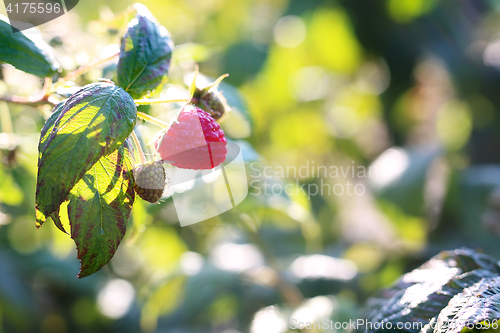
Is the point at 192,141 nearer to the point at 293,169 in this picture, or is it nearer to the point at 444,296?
the point at 444,296

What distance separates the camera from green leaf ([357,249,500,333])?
0.44 m

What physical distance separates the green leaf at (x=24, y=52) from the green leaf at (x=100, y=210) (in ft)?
0.67

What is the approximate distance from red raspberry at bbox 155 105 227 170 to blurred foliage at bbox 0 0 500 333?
0.15 metres

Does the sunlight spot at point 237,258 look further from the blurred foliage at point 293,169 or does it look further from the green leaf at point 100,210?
the green leaf at point 100,210

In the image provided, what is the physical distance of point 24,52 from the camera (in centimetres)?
47

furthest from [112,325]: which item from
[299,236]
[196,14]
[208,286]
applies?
[196,14]

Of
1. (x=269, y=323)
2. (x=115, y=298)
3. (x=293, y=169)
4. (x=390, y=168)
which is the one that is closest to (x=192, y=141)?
(x=269, y=323)

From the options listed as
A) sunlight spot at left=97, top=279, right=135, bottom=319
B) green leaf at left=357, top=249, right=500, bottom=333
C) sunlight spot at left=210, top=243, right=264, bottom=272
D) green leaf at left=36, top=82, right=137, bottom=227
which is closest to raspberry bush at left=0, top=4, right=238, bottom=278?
green leaf at left=36, top=82, right=137, bottom=227

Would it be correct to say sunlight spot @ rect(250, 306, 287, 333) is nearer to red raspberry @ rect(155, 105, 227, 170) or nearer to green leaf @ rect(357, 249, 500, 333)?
green leaf @ rect(357, 249, 500, 333)

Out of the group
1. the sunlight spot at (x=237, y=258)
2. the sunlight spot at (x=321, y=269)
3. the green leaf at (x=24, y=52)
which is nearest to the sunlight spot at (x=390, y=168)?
the sunlight spot at (x=321, y=269)

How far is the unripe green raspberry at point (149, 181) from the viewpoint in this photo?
0.39 metres

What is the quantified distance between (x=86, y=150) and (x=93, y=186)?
0.05 meters

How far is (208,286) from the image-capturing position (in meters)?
1.09

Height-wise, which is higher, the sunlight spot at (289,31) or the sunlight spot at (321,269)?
the sunlight spot at (289,31)
